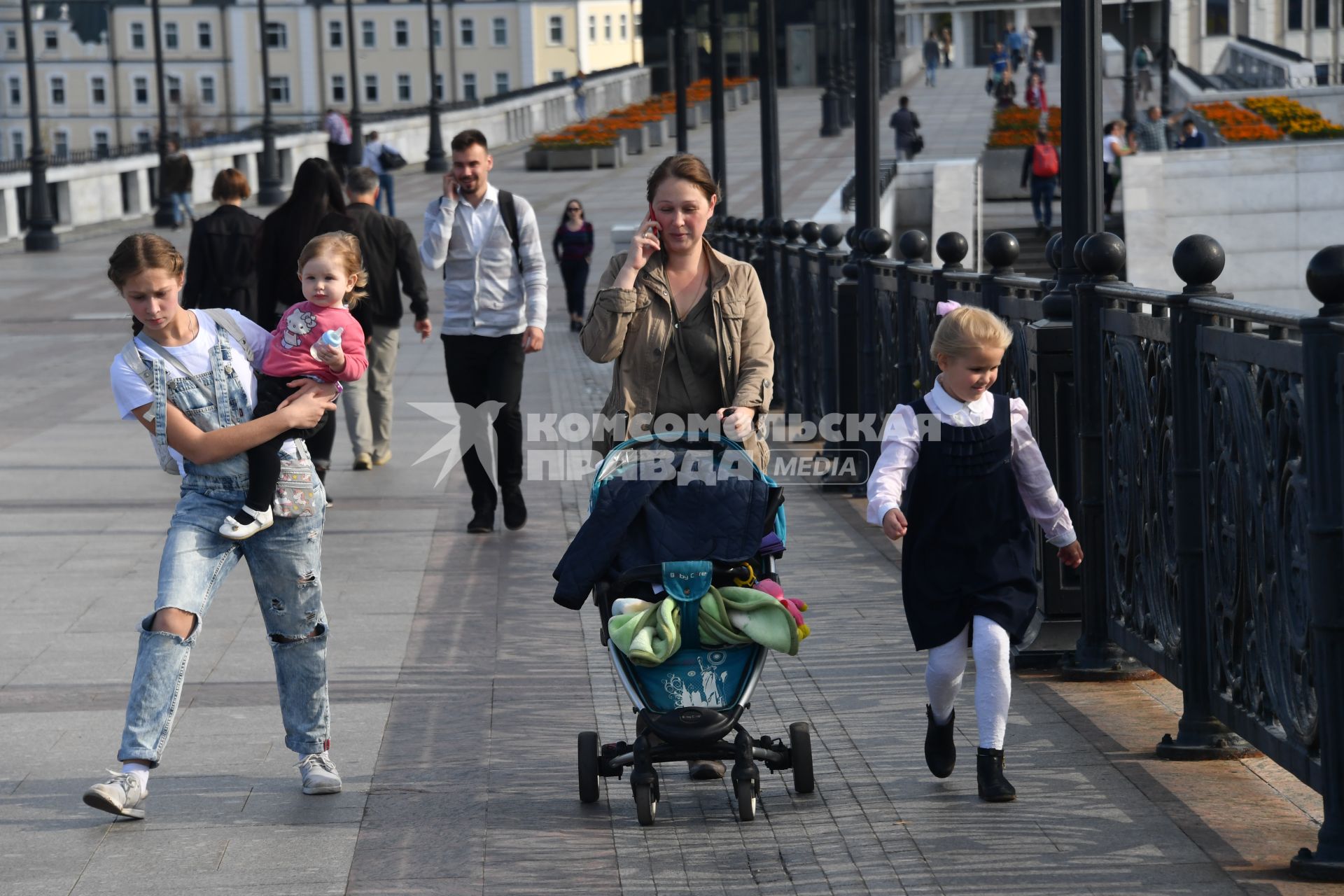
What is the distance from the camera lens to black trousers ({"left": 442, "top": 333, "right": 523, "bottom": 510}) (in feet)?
31.3

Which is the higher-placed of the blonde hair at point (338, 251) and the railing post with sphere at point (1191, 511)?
the blonde hair at point (338, 251)

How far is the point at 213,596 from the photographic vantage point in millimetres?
5234

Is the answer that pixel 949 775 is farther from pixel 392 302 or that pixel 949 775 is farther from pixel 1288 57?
pixel 1288 57

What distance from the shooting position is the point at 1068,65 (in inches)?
262

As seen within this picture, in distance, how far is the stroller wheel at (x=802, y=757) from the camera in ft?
17.0

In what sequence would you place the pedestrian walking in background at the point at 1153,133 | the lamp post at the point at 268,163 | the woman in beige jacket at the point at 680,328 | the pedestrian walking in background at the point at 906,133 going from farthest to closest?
the lamp post at the point at 268,163
the pedestrian walking in background at the point at 906,133
the pedestrian walking in background at the point at 1153,133
the woman in beige jacket at the point at 680,328

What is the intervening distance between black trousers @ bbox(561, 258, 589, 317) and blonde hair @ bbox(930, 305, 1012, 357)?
58.5 feet

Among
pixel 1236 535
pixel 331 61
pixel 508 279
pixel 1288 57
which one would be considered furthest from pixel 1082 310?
pixel 331 61

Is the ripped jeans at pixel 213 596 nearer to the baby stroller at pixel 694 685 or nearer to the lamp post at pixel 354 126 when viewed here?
the baby stroller at pixel 694 685

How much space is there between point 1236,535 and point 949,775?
107cm

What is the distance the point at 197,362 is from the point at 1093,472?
2943 mm

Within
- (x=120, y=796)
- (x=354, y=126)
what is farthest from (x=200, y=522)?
(x=354, y=126)

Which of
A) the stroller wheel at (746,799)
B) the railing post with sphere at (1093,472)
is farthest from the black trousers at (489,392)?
the stroller wheel at (746,799)

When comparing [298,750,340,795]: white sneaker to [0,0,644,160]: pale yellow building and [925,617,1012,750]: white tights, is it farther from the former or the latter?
[0,0,644,160]: pale yellow building
